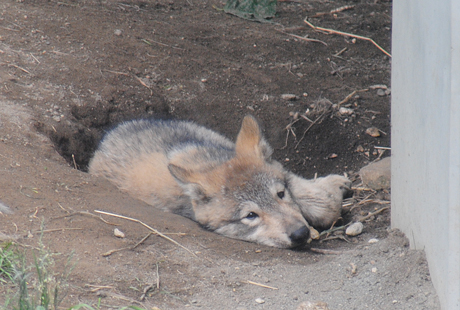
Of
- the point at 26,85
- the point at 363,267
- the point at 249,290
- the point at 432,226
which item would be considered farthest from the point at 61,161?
the point at 432,226

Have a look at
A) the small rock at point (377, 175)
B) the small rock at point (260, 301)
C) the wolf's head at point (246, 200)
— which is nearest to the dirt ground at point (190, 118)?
the small rock at point (260, 301)

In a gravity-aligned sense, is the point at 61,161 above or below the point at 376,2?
below

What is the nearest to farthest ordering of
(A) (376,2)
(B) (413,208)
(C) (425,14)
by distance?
(C) (425,14) < (B) (413,208) < (A) (376,2)

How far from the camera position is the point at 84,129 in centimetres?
593

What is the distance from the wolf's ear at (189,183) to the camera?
456 cm

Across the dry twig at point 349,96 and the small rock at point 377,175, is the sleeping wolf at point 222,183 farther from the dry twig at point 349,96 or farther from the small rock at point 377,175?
the dry twig at point 349,96

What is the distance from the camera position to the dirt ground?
10.8ft

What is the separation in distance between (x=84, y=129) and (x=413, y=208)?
4.09m

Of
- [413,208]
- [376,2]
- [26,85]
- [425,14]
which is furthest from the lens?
[376,2]

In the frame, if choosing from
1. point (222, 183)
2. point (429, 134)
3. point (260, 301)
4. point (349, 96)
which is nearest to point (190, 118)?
point (349, 96)

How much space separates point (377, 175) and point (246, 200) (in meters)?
1.54

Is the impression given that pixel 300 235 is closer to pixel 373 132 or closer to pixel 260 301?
pixel 260 301

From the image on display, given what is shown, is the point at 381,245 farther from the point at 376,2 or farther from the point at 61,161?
the point at 376,2

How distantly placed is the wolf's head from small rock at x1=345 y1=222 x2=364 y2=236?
1.48ft
